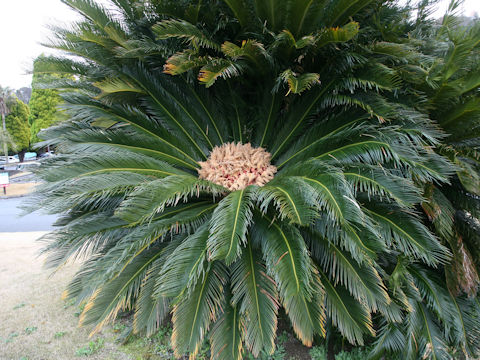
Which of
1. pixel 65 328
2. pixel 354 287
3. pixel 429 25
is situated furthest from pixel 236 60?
pixel 65 328

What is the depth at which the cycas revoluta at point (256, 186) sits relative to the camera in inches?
87.1

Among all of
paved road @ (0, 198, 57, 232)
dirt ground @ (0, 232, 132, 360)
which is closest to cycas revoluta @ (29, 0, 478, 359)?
dirt ground @ (0, 232, 132, 360)

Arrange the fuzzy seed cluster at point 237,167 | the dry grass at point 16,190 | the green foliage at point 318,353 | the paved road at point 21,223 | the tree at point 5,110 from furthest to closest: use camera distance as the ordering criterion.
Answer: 1. the tree at point 5,110
2. the dry grass at point 16,190
3. the paved road at point 21,223
4. the fuzzy seed cluster at point 237,167
5. the green foliage at point 318,353

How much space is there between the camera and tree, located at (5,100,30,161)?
27547 mm

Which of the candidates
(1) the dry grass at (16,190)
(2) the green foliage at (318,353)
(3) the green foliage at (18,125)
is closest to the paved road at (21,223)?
(1) the dry grass at (16,190)

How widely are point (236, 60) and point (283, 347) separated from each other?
2744 millimetres

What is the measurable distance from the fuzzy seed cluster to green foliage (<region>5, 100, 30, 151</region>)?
30.9 m

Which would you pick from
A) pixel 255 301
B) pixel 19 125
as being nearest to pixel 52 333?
pixel 255 301

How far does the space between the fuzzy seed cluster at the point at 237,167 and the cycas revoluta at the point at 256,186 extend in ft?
0.07

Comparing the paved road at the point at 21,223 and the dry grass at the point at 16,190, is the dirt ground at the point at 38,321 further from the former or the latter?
the dry grass at the point at 16,190

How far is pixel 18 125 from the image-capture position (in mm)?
27750

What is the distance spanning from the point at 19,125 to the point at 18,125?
8 centimetres

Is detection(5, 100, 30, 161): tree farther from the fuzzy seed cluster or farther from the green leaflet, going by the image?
the green leaflet

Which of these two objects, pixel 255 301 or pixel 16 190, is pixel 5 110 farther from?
pixel 255 301
